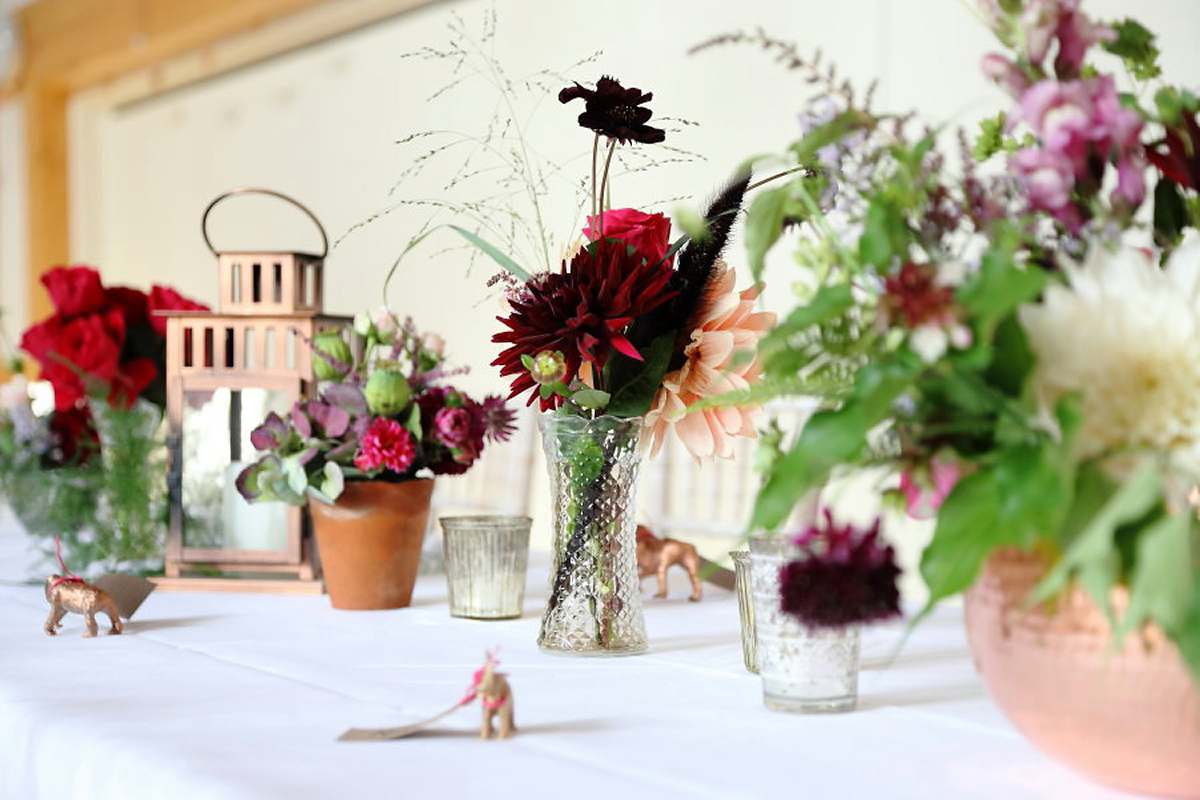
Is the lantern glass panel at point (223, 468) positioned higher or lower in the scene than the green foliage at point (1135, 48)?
lower

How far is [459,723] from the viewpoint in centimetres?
71

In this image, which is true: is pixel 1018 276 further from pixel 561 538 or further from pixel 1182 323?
pixel 561 538

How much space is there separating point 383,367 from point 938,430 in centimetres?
72

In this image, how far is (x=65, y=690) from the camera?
0.82 meters

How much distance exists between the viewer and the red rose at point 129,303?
151 cm

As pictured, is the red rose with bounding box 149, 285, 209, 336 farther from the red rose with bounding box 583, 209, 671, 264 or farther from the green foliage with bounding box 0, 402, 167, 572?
the red rose with bounding box 583, 209, 671, 264

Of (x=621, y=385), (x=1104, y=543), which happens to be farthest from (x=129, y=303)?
(x=1104, y=543)

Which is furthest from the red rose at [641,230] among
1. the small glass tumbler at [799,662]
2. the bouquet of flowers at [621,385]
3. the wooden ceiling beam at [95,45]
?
the wooden ceiling beam at [95,45]

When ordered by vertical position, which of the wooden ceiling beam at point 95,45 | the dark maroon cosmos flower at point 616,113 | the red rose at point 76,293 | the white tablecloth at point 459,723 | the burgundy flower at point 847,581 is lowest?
the white tablecloth at point 459,723

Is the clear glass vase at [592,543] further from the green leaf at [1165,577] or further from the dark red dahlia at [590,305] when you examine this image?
the green leaf at [1165,577]

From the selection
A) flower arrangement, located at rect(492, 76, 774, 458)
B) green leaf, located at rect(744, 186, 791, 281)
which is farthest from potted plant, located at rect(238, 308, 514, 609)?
green leaf, located at rect(744, 186, 791, 281)

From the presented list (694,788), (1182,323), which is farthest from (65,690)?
(1182,323)

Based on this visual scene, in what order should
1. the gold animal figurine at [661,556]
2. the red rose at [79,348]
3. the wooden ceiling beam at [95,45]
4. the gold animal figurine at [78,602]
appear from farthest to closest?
the wooden ceiling beam at [95,45], the red rose at [79,348], the gold animal figurine at [661,556], the gold animal figurine at [78,602]

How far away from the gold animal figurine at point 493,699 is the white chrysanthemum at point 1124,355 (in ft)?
1.01
